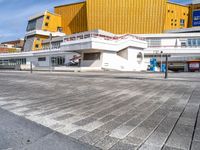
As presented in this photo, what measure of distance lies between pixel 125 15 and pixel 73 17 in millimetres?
21526

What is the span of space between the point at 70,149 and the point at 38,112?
2622 mm

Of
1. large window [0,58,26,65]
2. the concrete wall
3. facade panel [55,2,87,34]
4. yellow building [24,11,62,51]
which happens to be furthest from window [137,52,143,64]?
yellow building [24,11,62,51]

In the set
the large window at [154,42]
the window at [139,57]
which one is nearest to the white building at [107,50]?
the window at [139,57]

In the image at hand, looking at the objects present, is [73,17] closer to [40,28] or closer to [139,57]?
[40,28]

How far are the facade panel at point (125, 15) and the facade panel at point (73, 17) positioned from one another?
232 inches

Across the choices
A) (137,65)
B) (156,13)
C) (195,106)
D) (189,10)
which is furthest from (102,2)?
(195,106)

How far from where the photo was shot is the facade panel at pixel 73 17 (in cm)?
6757

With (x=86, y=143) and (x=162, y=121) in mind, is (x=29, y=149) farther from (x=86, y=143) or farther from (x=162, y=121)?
(x=162, y=121)

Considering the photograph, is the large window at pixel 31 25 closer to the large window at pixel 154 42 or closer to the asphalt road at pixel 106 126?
the large window at pixel 154 42

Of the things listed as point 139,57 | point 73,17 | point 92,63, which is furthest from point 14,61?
point 139,57

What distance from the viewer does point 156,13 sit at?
6056 centimetres

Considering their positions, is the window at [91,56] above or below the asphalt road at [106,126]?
above

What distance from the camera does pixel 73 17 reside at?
2803 inches

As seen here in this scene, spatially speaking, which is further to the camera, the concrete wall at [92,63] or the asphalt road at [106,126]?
the concrete wall at [92,63]
